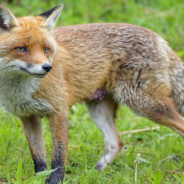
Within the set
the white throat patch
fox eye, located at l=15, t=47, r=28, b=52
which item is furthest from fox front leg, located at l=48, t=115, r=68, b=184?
fox eye, located at l=15, t=47, r=28, b=52

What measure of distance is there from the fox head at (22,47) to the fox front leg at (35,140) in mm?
1111

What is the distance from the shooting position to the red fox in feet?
15.5

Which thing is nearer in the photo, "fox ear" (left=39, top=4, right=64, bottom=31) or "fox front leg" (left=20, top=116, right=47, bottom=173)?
"fox ear" (left=39, top=4, right=64, bottom=31)

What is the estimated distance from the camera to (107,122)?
6.18 m

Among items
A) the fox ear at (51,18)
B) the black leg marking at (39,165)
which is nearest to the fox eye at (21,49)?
the fox ear at (51,18)

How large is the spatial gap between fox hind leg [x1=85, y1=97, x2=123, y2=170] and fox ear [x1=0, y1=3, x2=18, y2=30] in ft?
7.47

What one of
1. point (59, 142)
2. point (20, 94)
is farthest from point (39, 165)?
point (20, 94)

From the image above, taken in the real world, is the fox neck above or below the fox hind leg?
above

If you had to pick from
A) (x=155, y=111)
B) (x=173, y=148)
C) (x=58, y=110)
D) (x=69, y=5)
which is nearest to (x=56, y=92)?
(x=58, y=110)

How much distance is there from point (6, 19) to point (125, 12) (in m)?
7.25

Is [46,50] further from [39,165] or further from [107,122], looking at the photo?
[107,122]

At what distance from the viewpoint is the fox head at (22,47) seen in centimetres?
427

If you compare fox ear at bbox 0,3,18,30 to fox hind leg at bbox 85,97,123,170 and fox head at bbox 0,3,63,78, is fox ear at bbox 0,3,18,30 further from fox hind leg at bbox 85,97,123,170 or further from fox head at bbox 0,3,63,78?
A: fox hind leg at bbox 85,97,123,170

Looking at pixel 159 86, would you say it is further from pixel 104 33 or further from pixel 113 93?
pixel 104 33
